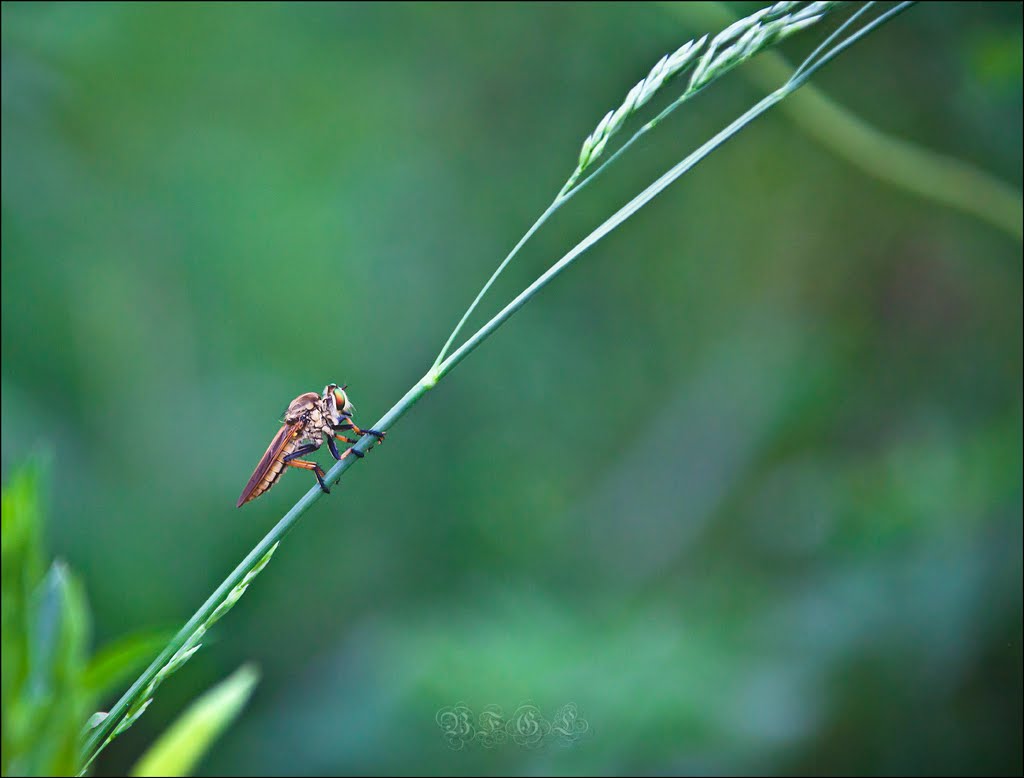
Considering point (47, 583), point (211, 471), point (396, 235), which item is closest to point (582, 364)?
point (396, 235)

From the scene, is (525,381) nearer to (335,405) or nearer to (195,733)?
(335,405)

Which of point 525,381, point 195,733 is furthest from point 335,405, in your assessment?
point 525,381

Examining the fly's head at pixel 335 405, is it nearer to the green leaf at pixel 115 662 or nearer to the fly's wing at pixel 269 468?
the fly's wing at pixel 269 468

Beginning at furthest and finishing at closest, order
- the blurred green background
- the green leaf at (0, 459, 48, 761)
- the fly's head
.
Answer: the blurred green background
the fly's head
the green leaf at (0, 459, 48, 761)

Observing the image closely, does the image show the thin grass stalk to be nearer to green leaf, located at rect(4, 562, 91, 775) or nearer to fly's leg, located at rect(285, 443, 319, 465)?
green leaf, located at rect(4, 562, 91, 775)

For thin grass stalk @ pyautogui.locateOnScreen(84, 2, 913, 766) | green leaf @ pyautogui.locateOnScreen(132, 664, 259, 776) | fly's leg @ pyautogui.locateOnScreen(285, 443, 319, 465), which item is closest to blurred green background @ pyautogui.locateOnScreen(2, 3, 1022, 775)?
fly's leg @ pyautogui.locateOnScreen(285, 443, 319, 465)

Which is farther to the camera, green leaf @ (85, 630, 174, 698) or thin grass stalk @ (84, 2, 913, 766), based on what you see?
thin grass stalk @ (84, 2, 913, 766)

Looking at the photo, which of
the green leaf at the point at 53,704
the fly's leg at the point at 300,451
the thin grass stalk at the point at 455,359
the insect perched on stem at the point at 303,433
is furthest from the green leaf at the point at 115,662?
the fly's leg at the point at 300,451

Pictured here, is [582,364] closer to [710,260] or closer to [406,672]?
[710,260]
